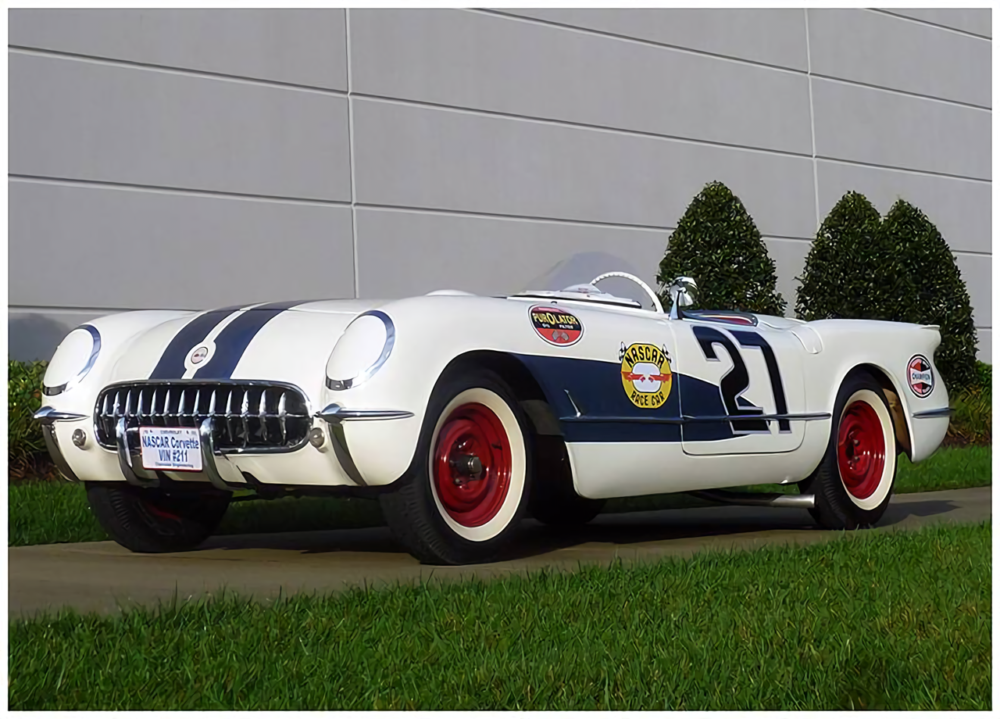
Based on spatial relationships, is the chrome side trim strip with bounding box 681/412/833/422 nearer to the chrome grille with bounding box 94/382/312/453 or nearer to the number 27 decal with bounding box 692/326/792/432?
the number 27 decal with bounding box 692/326/792/432

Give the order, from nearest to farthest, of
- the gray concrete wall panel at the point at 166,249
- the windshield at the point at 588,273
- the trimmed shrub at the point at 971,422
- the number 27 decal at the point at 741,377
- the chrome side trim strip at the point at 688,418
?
the chrome side trim strip at the point at 688,418 → the number 27 decal at the point at 741,377 → the gray concrete wall panel at the point at 166,249 → the windshield at the point at 588,273 → the trimmed shrub at the point at 971,422

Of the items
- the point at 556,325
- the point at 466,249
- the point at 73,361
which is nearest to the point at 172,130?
the point at 466,249

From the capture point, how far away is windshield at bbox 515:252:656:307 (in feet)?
47.9

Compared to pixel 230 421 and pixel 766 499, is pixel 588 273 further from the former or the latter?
pixel 230 421

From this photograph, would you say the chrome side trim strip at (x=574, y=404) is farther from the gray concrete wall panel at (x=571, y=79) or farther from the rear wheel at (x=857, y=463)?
the gray concrete wall panel at (x=571, y=79)

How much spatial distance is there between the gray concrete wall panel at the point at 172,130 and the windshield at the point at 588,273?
253cm

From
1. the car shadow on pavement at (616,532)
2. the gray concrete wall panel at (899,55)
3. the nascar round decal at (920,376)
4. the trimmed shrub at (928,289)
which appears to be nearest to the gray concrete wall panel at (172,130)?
the car shadow on pavement at (616,532)

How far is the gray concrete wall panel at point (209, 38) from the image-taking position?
11.8 meters

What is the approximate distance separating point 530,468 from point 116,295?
6586 millimetres

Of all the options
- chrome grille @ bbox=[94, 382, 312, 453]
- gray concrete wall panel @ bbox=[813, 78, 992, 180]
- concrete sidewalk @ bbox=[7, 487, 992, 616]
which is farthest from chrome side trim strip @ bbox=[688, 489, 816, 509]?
gray concrete wall panel @ bbox=[813, 78, 992, 180]

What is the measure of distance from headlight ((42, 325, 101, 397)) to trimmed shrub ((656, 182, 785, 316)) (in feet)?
31.1

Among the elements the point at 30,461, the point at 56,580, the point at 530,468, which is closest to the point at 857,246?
the point at 30,461

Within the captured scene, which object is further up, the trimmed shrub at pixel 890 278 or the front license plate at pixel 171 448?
the trimmed shrub at pixel 890 278

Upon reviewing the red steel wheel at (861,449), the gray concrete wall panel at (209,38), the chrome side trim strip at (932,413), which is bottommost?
the red steel wheel at (861,449)
